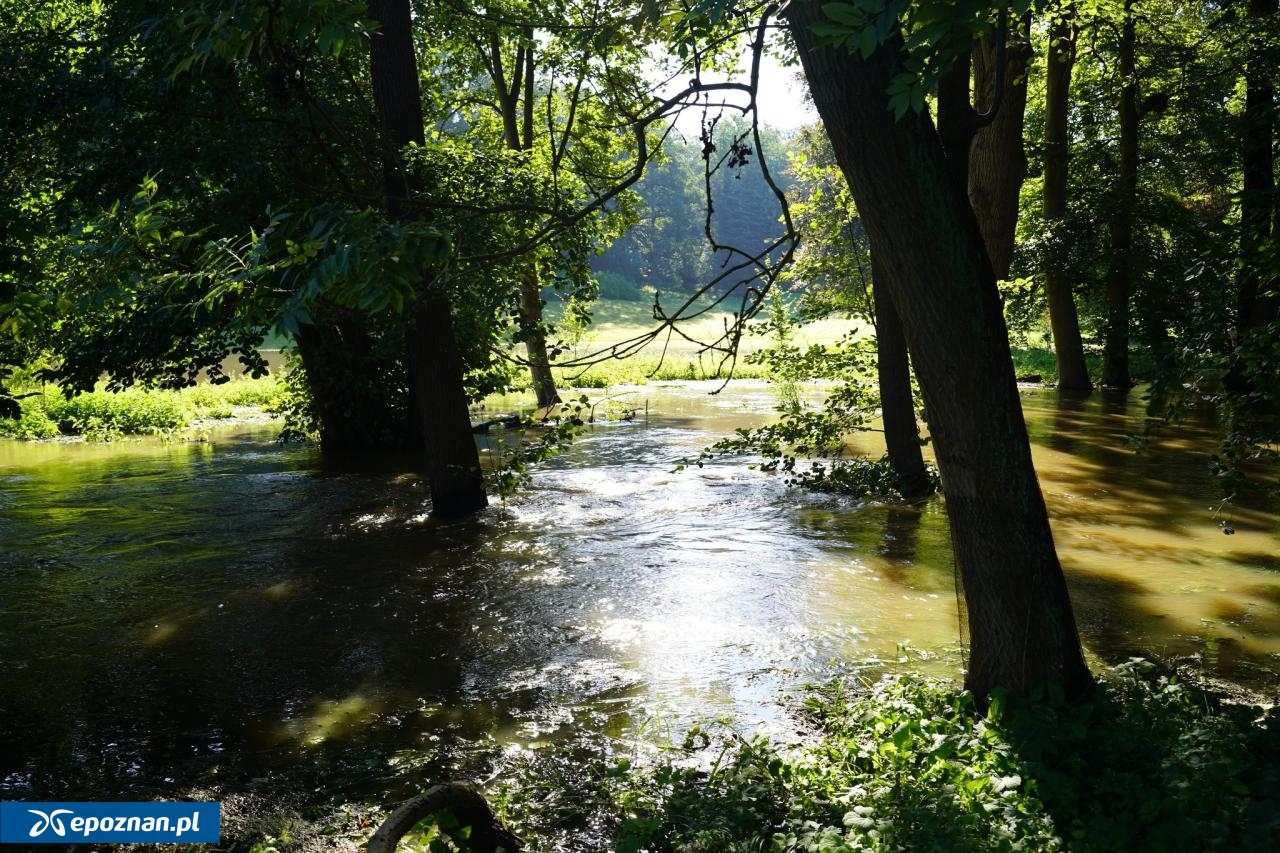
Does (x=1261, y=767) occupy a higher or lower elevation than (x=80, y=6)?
lower

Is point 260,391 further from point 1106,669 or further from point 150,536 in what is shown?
point 1106,669

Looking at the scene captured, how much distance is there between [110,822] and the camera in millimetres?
4453

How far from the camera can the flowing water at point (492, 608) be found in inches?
218

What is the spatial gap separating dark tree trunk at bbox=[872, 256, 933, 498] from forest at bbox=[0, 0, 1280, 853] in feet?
0.22

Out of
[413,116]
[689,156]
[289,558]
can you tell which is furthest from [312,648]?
[689,156]

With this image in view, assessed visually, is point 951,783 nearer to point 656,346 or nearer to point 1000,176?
point 1000,176

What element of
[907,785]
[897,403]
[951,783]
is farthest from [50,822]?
[897,403]

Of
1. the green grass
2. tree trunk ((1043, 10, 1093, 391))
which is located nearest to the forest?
the green grass

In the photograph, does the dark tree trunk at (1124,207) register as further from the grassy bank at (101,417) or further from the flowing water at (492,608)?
the grassy bank at (101,417)

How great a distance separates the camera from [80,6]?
56.9 ft

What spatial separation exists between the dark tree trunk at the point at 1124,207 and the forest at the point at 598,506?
186 centimetres

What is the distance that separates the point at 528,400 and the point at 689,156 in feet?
312

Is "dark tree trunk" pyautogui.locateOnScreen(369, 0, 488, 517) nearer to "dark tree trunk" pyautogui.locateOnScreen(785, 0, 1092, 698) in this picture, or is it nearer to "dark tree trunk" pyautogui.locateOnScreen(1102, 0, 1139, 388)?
"dark tree trunk" pyautogui.locateOnScreen(785, 0, 1092, 698)

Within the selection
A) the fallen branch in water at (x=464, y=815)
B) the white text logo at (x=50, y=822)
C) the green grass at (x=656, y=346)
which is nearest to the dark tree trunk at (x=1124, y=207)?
the green grass at (x=656, y=346)
